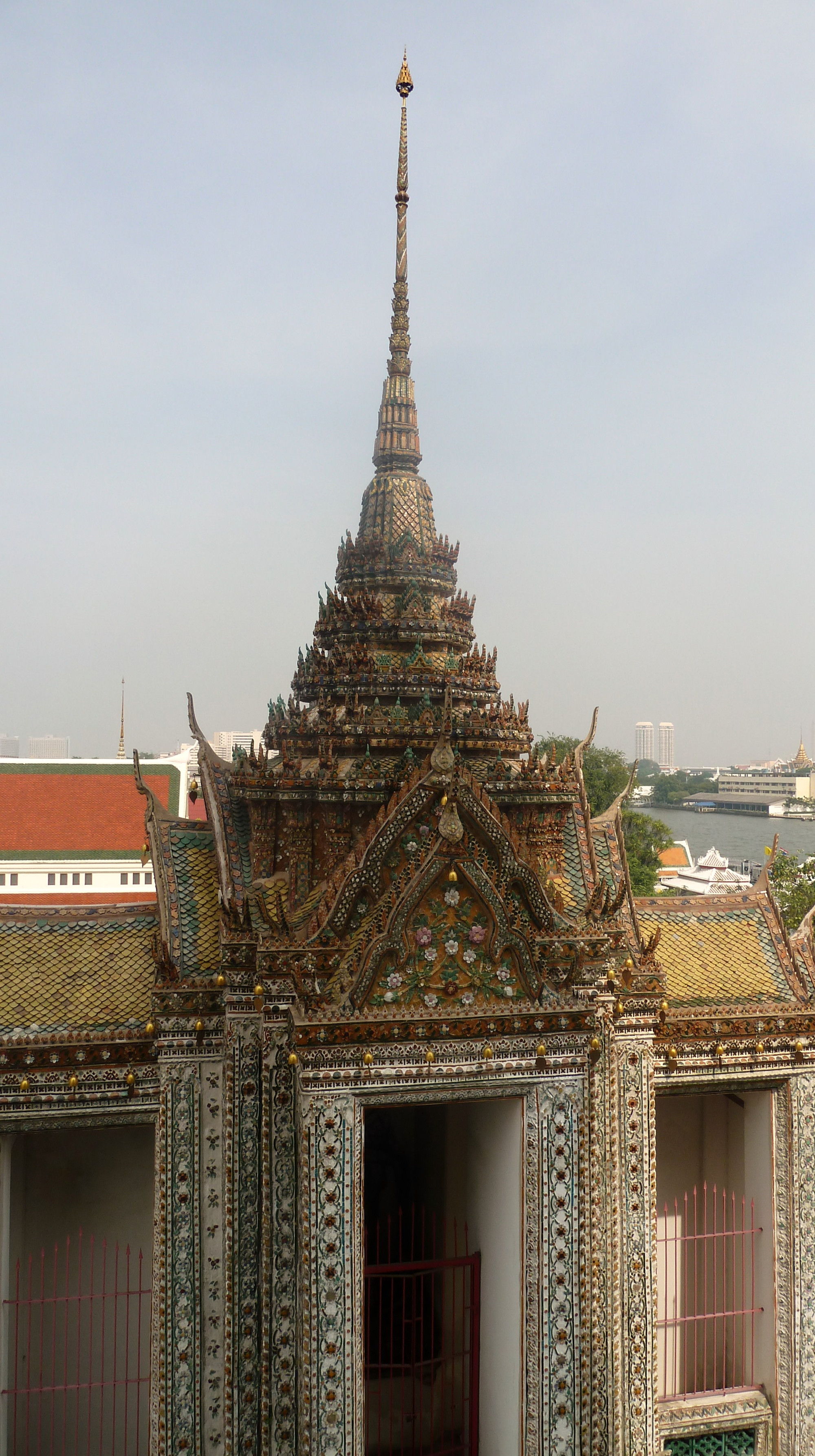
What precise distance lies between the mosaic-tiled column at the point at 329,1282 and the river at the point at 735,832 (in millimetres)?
62190

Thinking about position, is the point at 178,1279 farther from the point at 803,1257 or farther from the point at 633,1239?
the point at 803,1257

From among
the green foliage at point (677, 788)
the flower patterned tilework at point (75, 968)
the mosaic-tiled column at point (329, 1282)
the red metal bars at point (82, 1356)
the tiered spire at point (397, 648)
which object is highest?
the green foliage at point (677, 788)

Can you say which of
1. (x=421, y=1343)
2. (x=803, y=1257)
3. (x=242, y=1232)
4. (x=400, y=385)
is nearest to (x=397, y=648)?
(x=400, y=385)

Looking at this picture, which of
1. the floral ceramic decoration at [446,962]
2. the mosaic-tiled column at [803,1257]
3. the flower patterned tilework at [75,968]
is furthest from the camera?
the mosaic-tiled column at [803,1257]

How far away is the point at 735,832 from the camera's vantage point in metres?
106

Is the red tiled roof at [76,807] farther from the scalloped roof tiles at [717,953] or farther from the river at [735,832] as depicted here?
the river at [735,832]

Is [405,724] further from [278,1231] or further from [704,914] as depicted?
[278,1231]

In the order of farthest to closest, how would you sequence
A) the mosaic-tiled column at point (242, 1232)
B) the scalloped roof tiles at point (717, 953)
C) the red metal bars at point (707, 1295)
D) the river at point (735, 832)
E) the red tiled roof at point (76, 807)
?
the river at point (735, 832), the red tiled roof at point (76, 807), the red metal bars at point (707, 1295), the scalloped roof tiles at point (717, 953), the mosaic-tiled column at point (242, 1232)

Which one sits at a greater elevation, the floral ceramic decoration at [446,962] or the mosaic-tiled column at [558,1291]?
the floral ceramic decoration at [446,962]

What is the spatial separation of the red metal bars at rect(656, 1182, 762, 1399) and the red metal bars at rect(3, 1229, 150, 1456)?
5715mm

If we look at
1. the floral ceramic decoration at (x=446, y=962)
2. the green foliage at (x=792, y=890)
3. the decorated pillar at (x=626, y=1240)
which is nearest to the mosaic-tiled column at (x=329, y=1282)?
the floral ceramic decoration at (x=446, y=962)

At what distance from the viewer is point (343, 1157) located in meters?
7.62

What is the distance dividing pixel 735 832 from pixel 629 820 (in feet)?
Result: 228

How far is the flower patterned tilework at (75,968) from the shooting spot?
29.3 ft
